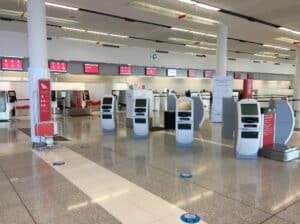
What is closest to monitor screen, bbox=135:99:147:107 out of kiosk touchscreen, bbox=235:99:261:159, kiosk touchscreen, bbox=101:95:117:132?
kiosk touchscreen, bbox=101:95:117:132

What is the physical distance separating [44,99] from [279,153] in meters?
5.47

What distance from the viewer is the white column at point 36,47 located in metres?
6.76

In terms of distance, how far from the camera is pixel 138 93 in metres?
9.85

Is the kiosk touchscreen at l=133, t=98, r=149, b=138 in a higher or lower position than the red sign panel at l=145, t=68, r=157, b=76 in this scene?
lower

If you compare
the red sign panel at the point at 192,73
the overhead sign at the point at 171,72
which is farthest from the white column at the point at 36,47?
the red sign panel at the point at 192,73

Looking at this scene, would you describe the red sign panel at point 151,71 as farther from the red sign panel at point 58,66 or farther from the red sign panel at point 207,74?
the red sign panel at point 58,66

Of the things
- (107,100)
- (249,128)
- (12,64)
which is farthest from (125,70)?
(249,128)

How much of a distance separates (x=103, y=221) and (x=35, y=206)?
0.99 metres

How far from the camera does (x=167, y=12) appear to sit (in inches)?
368

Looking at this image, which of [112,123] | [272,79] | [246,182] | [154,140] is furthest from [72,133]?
[272,79]

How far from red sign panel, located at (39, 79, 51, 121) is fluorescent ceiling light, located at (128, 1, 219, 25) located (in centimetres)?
352

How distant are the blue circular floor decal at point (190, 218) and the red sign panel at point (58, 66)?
1205 centimetres

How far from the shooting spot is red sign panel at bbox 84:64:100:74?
14941mm

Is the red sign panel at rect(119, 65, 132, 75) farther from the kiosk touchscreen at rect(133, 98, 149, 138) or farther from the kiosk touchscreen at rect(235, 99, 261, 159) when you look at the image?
the kiosk touchscreen at rect(235, 99, 261, 159)
